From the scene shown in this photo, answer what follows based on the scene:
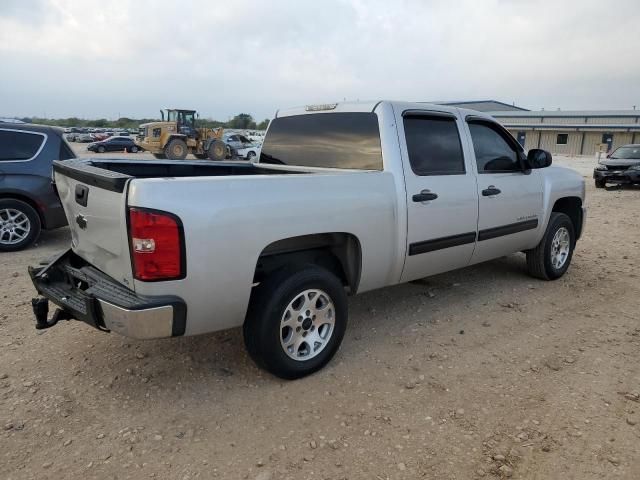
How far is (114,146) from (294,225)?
4323cm

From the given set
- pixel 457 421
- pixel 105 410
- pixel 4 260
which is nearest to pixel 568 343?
pixel 457 421

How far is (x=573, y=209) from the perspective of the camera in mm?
6094

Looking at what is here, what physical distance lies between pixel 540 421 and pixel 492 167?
2.53 metres

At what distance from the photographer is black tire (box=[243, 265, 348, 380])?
3133mm

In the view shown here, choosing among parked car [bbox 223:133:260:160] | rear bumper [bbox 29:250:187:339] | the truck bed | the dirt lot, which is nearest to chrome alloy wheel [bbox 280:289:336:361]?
the dirt lot

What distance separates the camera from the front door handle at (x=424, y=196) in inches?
152

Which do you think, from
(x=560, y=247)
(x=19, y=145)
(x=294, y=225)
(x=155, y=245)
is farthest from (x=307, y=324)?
(x=19, y=145)

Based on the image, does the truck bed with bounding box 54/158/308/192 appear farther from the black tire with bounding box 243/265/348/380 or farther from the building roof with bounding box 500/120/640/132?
the building roof with bounding box 500/120/640/132

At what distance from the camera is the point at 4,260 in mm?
6277

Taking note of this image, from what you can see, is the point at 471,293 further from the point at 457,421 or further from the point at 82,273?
the point at 82,273

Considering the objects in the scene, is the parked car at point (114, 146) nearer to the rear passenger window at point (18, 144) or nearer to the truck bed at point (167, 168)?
the rear passenger window at point (18, 144)

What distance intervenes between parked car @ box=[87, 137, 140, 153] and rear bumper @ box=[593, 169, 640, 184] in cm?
3502

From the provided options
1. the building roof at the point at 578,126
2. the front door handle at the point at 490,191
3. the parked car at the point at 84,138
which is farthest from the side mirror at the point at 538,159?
the parked car at the point at 84,138

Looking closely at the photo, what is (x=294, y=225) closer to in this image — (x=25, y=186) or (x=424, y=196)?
(x=424, y=196)
